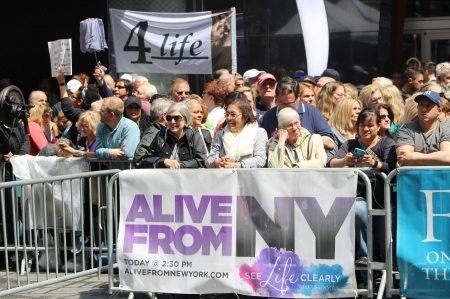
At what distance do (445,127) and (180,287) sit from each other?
2707mm

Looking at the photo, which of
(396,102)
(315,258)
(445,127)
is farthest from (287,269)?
(396,102)

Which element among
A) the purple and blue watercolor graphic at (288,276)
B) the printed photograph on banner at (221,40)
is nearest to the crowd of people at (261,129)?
the purple and blue watercolor graphic at (288,276)

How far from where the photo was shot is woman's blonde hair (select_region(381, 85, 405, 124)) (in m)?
11.6

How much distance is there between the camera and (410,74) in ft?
47.8

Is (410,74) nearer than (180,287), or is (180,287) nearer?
(180,287)

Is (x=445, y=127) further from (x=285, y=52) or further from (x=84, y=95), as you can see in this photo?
(x=285, y=52)

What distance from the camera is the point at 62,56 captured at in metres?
13.5

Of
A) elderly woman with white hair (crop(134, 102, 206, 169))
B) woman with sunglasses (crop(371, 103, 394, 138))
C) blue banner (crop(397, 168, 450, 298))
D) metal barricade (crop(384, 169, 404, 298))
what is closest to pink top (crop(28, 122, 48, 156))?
elderly woman with white hair (crop(134, 102, 206, 169))

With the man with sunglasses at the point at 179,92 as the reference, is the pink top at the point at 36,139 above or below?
below

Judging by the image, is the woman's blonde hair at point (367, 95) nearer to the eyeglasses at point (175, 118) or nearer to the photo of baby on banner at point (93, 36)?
the eyeglasses at point (175, 118)

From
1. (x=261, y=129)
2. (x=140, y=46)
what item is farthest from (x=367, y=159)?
(x=140, y=46)

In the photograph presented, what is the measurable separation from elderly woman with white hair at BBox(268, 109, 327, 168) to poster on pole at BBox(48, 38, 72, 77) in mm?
4449

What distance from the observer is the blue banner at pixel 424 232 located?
8.38m

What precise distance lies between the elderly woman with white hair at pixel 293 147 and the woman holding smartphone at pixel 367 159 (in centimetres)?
20
